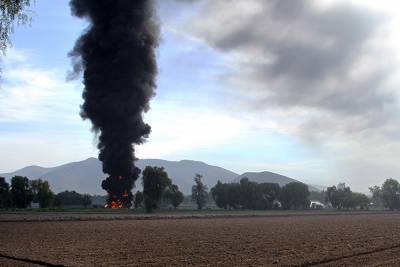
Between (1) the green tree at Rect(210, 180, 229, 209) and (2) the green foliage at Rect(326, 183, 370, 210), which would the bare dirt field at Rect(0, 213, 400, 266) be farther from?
(2) the green foliage at Rect(326, 183, 370, 210)

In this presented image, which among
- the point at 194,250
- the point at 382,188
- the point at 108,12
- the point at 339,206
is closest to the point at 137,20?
the point at 108,12

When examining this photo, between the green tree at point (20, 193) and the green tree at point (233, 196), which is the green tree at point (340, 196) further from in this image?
the green tree at point (20, 193)

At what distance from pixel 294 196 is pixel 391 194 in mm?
49466

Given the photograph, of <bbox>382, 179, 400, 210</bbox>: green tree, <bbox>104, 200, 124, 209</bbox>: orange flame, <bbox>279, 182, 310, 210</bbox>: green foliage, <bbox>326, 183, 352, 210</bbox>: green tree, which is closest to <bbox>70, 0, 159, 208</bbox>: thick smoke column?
<bbox>104, 200, 124, 209</bbox>: orange flame

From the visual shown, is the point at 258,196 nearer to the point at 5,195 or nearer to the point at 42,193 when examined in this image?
the point at 42,193

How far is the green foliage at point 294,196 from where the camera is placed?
5625 inches

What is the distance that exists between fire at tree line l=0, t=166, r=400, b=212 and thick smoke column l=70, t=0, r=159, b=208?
25.6 feet

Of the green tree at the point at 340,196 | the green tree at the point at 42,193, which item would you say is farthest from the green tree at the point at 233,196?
the green tree at the point at 42,193

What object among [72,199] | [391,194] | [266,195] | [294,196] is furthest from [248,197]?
[391,194]

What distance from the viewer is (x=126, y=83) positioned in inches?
3745

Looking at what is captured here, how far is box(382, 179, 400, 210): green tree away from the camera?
552 ft

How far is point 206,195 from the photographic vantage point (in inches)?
5369

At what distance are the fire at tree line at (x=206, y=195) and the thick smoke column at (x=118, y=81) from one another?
780cm

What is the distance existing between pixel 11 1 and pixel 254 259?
14519 mm
